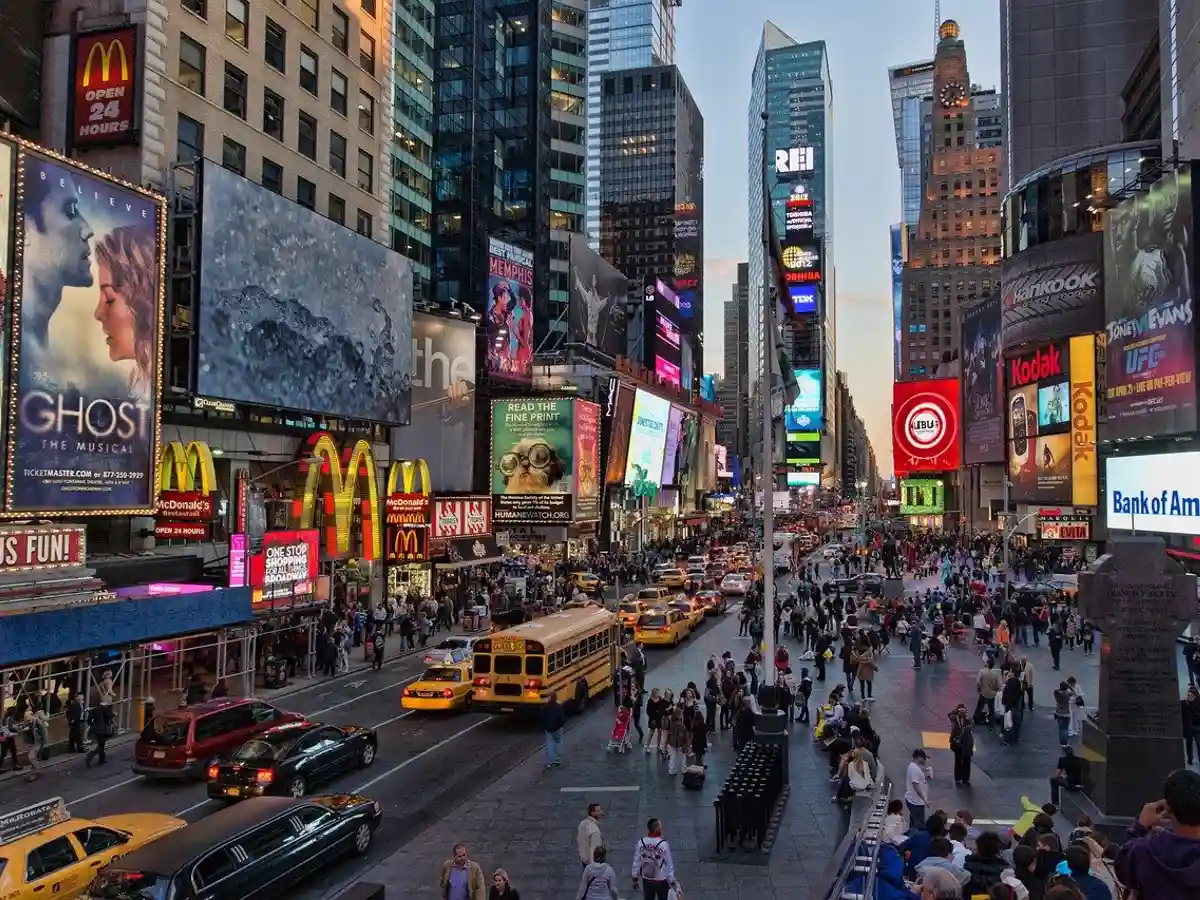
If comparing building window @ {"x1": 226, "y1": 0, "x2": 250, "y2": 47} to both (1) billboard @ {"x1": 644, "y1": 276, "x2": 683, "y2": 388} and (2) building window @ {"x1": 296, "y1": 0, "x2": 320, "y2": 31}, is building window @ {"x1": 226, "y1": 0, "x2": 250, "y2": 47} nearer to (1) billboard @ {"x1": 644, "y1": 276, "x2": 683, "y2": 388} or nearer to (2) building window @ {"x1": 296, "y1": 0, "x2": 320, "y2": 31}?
(2) building window @ {"x1": 296, "y1": 0, "x2": 320, "y2": 31}

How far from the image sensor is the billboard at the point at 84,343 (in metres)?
24.7

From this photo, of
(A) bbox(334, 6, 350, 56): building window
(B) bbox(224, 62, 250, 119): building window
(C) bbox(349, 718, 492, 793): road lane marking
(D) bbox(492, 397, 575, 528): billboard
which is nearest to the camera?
(C) bbox(349, 718, 492, 793): road lane marking

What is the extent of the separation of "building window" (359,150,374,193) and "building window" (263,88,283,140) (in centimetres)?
639

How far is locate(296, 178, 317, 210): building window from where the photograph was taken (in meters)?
40.0

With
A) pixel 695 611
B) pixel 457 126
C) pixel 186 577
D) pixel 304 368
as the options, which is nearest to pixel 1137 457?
pixel 695 611

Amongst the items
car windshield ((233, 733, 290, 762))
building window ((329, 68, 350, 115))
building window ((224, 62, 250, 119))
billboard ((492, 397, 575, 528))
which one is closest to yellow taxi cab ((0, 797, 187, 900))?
car windshield ((233, 733, 290, 762))

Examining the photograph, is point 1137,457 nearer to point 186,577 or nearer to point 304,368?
point 304,368

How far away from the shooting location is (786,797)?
17906mm

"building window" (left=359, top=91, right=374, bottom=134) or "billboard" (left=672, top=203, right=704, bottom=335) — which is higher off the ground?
"billboard" (left=672, top=203, right=704, bottom=335)

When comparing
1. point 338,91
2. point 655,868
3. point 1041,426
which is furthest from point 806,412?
point 655,868

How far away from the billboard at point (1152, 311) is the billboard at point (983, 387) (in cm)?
3552

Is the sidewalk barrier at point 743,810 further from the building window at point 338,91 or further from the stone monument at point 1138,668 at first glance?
the building window at point 338,91

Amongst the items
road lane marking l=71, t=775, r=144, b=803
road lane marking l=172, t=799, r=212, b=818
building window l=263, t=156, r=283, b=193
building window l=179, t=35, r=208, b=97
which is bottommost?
road lane marking l=71, t=775, r=144, b=803

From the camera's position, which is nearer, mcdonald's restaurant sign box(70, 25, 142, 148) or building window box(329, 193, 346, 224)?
mcdonald's restaurant sign box(70, 25, 142, 148)
